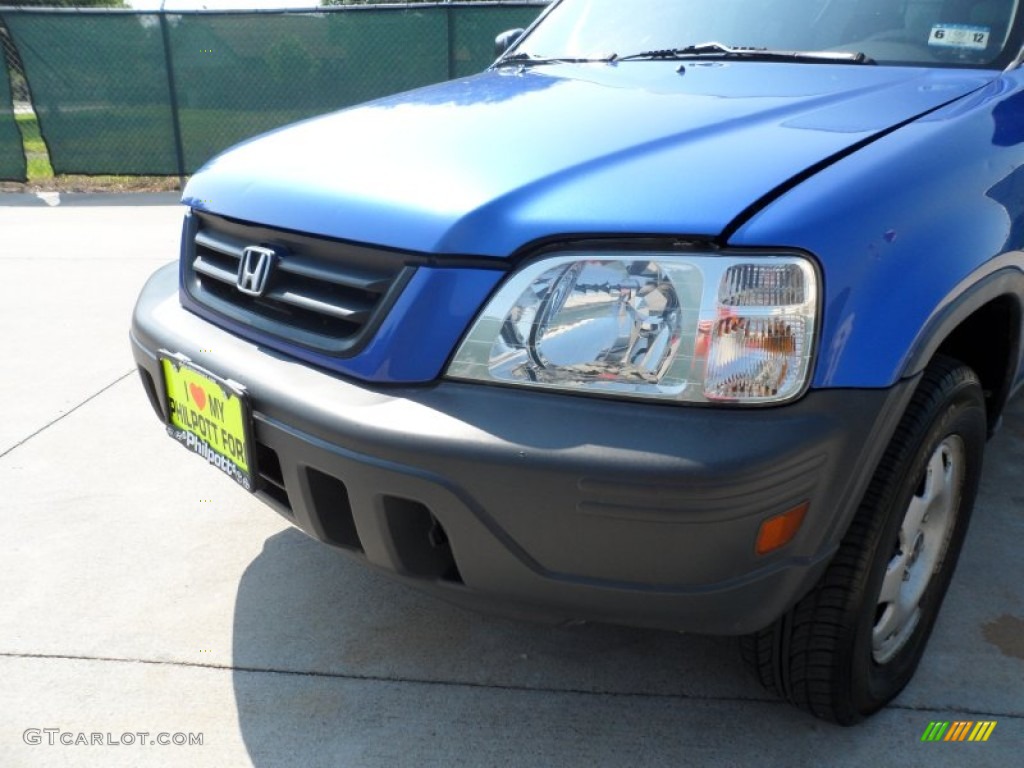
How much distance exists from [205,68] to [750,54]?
8272 mm

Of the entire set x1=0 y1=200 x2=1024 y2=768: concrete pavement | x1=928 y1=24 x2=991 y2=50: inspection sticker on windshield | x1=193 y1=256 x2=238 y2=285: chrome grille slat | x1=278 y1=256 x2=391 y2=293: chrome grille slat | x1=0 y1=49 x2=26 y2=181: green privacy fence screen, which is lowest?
x1=0 y1=49 x2=26 y2=181: green privacy fence screen

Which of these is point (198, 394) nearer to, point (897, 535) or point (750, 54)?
point (897, 535)

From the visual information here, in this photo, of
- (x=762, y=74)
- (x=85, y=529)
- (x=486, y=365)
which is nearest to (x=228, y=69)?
(x=85, y=529)

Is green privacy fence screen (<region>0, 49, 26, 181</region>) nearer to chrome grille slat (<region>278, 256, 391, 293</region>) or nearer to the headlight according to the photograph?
chrome grille slat (<region>278, 256, 391, 293</region>)

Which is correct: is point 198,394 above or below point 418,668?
above

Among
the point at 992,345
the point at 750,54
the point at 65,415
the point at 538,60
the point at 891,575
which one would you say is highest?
the point at 750,54

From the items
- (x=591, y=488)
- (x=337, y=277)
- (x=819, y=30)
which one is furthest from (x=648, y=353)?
(x=819, y=30)

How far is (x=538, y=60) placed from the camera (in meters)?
2.93

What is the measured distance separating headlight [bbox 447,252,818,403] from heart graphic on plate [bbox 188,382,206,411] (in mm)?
659

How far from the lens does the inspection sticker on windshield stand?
2326 mm

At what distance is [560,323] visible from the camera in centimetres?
158

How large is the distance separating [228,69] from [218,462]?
8386 millimetres

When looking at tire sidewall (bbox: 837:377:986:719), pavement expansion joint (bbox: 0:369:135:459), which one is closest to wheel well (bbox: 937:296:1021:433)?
tire sidewall (bbox: 837:377:986:719)

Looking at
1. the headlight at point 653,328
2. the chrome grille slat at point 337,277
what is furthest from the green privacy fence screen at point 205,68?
the headlight at point 653,328
